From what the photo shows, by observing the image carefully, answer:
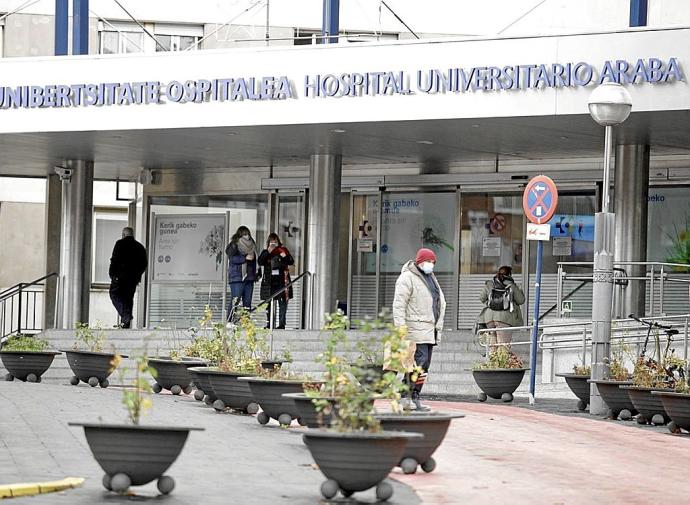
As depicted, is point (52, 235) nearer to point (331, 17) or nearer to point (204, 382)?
point (331, 17)

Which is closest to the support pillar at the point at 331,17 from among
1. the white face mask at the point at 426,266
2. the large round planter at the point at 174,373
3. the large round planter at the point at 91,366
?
the large round planter at the point at 91,366

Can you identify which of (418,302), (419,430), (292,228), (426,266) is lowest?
(419,430)

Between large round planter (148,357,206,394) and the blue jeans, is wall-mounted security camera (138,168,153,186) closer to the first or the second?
the blue jeans

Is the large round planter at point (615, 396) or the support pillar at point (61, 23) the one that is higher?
the support pillar at point (61, 23)

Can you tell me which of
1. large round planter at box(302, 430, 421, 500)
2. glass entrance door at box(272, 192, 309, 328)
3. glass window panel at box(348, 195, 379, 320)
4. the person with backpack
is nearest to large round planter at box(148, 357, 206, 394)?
the person with backpack

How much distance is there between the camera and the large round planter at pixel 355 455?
350 inches

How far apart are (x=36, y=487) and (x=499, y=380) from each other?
38.8 feet

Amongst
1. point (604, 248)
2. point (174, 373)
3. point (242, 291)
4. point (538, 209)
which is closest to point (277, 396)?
point (174, 373)

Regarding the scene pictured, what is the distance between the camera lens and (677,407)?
603 inches

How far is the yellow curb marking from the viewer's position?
28.9 ft

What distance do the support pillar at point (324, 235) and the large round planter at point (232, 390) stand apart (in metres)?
11.5

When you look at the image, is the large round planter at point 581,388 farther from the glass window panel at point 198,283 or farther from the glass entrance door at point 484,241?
the glass window panel at point 198,283

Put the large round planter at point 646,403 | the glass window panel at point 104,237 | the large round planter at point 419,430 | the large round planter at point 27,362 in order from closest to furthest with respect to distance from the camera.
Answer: the large round planter at point 419,430, the large round planter at point 646,403, the large round planter at point 27,362, the glass window panel at point 104,237

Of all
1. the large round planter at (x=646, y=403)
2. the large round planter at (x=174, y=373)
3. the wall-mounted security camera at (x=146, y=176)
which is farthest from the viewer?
the wall-mounted security camera at (x=146, y=176)
